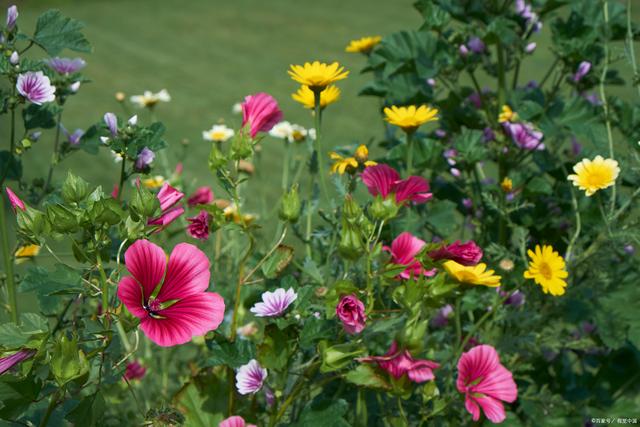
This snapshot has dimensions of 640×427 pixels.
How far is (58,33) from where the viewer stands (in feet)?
3.27

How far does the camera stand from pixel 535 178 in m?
1.32

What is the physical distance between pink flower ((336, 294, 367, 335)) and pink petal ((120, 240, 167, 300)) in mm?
170

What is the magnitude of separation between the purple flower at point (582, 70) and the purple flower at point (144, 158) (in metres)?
0.79

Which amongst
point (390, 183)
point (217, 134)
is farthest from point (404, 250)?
point (217, 134)

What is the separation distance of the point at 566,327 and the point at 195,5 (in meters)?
5.95

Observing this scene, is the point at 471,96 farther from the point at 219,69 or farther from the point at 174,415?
the point at 219,69

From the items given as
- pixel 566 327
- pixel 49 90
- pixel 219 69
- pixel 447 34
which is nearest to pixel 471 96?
pixel 447 34

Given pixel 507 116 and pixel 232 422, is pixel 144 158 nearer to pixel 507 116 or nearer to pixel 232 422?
pixel 232 422

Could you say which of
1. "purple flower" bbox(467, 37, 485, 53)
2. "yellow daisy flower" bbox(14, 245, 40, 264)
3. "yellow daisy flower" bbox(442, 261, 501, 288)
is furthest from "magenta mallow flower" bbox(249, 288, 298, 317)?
"purple flower" bbox(467, 37, 485, 53)

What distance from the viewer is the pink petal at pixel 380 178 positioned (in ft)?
2.93

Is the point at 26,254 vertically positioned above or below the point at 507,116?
below

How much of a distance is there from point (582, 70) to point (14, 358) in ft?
3.44

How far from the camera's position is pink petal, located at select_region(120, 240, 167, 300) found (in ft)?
2.31

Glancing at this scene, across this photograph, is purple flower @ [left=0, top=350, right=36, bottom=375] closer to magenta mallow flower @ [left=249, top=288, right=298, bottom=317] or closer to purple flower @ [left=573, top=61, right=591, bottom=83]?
magenta mallow flower @ [left=249, top=288, right=298, bottom=317]
